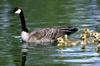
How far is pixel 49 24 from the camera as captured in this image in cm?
2080

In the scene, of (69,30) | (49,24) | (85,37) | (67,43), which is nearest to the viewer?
(67,43)

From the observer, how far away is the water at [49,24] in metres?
14.8

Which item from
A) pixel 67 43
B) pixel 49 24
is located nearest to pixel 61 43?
pixel 67 43

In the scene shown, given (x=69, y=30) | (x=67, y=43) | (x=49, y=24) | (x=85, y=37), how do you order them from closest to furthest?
1. (x=67, y=43)
2. (x=85, y=37)
3. (x=69, y=30)
4. (x=49, y=24)

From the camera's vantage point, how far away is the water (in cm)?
1484

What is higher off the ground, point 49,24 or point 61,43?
point 49,24

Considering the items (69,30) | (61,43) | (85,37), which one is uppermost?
(69,30)

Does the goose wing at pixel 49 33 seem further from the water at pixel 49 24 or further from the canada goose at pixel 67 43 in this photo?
the canada goose at pixel 67 43

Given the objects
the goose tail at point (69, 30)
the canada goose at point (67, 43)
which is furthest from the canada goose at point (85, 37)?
the goose tail at point (69, 30)

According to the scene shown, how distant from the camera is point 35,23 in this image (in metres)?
20.9

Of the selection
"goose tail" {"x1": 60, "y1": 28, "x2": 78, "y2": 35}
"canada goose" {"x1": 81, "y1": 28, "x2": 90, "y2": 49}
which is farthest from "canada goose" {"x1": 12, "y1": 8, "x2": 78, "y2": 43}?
"canada goose" {"x1": 81, "y1": 28, "x2": 90, "y2": 49}

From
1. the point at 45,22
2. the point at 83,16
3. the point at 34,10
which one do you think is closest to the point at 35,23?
the point at 45,22

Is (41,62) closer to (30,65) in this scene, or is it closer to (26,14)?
(30,65)

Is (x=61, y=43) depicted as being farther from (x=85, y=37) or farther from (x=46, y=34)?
(x=46, y=34)
